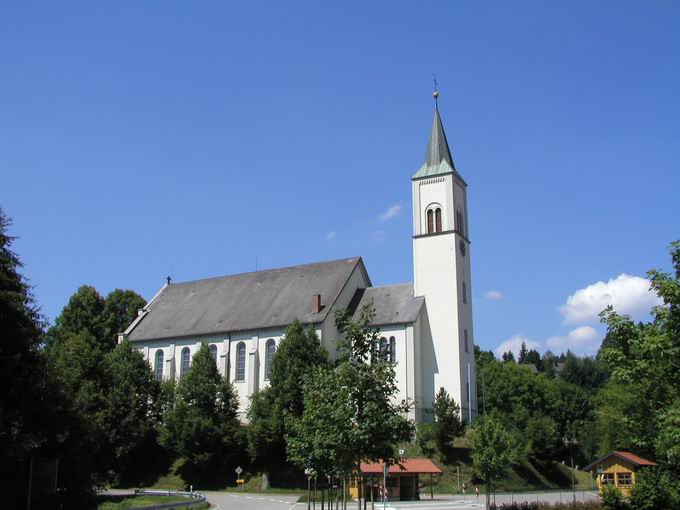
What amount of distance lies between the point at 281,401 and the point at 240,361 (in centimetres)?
1334

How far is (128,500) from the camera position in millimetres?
38500

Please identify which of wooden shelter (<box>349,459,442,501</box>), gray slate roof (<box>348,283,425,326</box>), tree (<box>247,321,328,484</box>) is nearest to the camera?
wooden shelter (<box>349,459,442,501</box>)

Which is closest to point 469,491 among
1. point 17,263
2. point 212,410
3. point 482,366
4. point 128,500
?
point 212,410

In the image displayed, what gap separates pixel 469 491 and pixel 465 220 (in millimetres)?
23043

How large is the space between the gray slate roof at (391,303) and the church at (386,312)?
99 millimetres

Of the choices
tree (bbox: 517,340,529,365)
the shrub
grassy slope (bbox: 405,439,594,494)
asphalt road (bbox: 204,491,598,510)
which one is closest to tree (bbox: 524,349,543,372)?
tree (bbox: 517,340,529,365)

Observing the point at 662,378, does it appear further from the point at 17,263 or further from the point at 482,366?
the point at 482,366

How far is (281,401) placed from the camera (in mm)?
49812

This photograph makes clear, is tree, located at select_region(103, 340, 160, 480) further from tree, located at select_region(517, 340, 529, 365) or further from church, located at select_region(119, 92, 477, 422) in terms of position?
tree, located at select_region(517, 340, 529, 365)

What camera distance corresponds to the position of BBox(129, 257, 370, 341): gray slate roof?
61312mm

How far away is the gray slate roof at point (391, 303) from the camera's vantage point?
57.6 m

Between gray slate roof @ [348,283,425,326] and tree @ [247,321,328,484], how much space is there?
20.6 feet


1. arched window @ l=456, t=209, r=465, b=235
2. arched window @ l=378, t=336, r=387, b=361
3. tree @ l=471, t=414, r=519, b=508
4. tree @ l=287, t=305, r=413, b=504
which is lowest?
tree @ l=471, t=414, r=519, b=508

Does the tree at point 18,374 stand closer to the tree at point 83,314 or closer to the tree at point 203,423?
the tree at point 203,423
